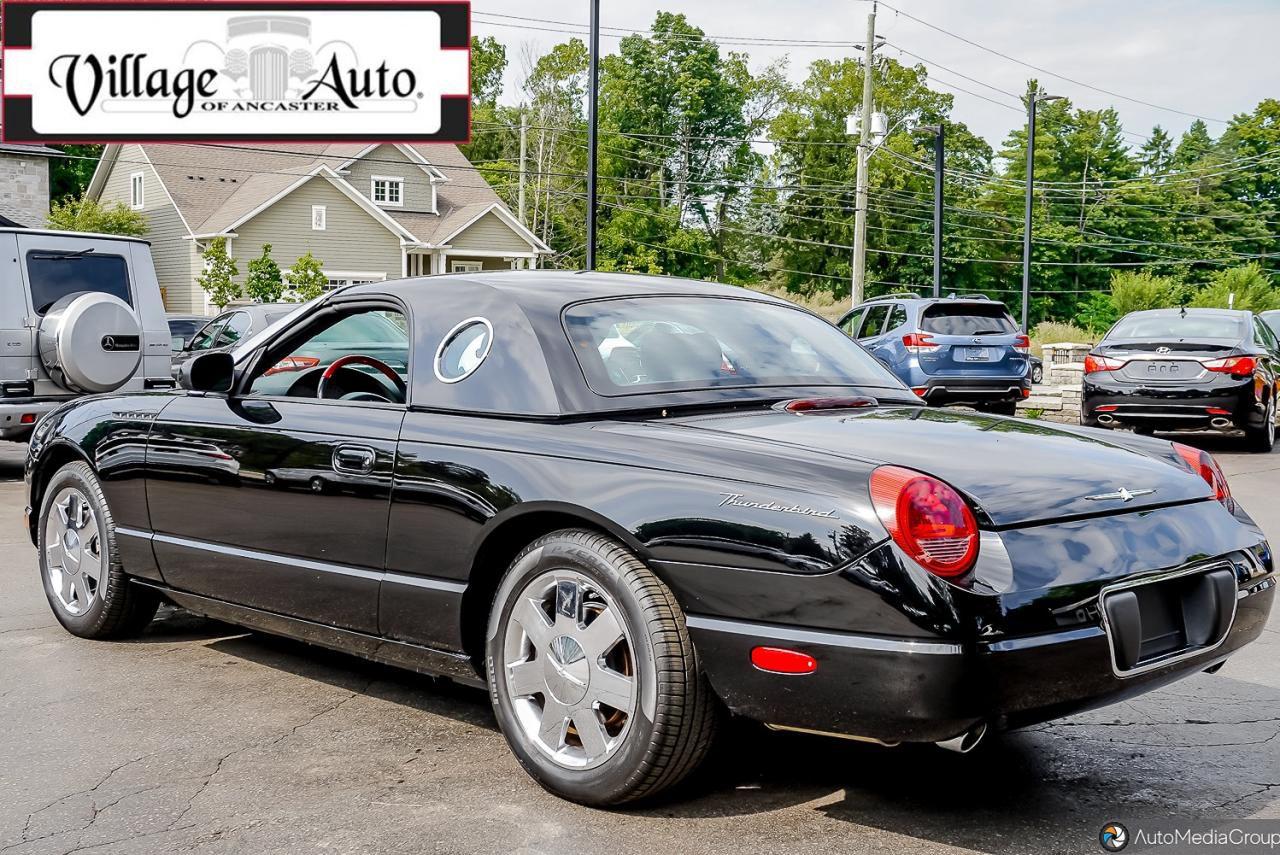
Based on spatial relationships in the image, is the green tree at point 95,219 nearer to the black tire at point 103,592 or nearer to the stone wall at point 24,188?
the stone wall at point 24,188

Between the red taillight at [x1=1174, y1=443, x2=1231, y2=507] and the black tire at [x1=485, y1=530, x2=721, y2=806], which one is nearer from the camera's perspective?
the black tire at [x1=485, y1=530, x2=721, y2=806]

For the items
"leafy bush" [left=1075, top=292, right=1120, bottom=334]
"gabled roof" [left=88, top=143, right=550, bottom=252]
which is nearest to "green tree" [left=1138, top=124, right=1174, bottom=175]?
"leafy bush" [left=1075, top=292, right=1120, bottom=334]

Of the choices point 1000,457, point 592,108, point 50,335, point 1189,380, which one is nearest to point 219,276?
point 592,108

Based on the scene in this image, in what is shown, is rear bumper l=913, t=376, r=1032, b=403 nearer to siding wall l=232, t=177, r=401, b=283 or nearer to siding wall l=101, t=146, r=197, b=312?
siding wall l=232, t=177, r=401, b=283

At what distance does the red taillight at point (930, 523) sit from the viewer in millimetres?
3240

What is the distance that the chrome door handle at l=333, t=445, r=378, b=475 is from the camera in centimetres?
435

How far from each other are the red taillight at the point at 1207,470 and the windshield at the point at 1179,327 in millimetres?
11384

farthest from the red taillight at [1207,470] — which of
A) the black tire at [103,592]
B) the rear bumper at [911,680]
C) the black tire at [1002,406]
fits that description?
the black tire at [1002,406]

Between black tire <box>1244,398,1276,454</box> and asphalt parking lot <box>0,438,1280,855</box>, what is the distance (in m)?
10.4

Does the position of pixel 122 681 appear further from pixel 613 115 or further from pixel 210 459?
pixel 613 115

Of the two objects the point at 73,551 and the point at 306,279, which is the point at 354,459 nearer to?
the point at 73,551

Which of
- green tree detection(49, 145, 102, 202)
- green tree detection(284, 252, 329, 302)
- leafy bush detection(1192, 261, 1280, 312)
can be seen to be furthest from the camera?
green tree detection(49, 145, 102, 202)

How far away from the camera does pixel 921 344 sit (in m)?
17.8

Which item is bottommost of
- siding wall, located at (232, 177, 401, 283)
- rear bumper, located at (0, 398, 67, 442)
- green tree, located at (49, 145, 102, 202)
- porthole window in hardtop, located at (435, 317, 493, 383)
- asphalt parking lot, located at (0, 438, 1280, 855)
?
asphalt parking lot, located at (0, 438, 1280, 855)
